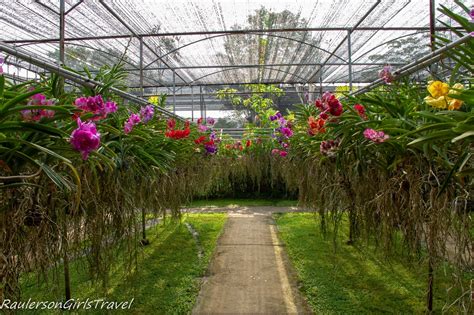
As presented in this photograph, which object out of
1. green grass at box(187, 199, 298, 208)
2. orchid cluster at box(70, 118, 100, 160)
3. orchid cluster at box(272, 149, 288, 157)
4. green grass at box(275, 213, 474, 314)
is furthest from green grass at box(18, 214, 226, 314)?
green grass at box(187, 199, 298, 208)

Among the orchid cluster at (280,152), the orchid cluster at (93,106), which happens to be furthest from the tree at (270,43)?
the orchid cluster at (93,106)

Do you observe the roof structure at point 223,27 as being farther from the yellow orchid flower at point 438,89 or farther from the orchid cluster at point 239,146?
the yellow orchid flower at point 438,89

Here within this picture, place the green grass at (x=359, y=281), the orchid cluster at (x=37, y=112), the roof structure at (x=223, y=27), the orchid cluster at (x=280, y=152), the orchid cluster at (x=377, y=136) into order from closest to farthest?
the orchid cluster at (x=37, y=112) < the orchid cluster at (x=377, y=136) < the green grass at (x=359, y=281) < the roof structure at (x=223, y=27) < the orchid cluster at (x=280, y=152)

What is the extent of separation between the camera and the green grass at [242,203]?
669 cm

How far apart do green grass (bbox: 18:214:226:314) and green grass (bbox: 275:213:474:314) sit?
2.66ft

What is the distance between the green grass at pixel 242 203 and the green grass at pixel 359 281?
3.02 m

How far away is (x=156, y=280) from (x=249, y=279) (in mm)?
697

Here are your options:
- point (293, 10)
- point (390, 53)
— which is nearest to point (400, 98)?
point (293, 10)

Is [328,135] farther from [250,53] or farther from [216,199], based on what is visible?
[216,199]

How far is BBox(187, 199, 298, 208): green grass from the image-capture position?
669cm

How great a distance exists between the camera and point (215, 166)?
6504 mm

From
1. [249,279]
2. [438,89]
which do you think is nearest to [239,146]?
[249,279]

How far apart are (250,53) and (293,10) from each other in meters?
1.97

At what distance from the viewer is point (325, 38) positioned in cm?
531
